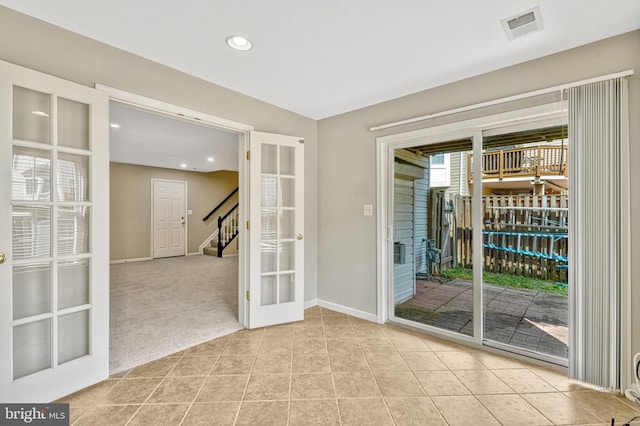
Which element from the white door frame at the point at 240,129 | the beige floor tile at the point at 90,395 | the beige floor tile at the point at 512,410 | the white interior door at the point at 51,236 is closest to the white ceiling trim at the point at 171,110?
the white door frame at the point at 240,129

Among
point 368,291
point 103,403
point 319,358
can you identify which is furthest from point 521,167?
point 103,403

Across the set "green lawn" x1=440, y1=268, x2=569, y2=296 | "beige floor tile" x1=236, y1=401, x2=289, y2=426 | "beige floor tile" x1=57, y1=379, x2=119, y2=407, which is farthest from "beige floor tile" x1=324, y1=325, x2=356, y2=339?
"beige floor tile" x1=57, y1=379, x2=119, y2=407

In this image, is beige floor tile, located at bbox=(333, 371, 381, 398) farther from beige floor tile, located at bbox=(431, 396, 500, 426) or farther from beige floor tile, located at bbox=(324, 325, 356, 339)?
beige floor tile, located at bbox=(324, 325, 356, 339)

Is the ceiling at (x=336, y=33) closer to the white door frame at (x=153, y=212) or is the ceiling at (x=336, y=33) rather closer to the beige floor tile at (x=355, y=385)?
the beige floor tile at (x=355, y=385)

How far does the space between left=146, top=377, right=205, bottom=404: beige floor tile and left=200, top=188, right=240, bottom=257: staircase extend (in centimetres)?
Result: 585

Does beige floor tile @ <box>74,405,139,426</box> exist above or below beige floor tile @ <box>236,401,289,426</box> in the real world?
above

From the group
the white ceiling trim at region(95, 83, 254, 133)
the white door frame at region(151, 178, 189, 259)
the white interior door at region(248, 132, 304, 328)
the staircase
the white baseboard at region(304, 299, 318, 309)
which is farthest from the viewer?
the staircase

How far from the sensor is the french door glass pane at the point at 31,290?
1723mm

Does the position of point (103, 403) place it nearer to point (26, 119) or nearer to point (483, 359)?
point (26, 119)

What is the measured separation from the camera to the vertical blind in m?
1.91

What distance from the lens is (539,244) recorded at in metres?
2.73

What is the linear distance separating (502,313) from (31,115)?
430 centimetres

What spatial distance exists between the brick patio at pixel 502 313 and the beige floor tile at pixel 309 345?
1.04m

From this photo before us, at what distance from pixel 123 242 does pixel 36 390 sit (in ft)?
19.3
